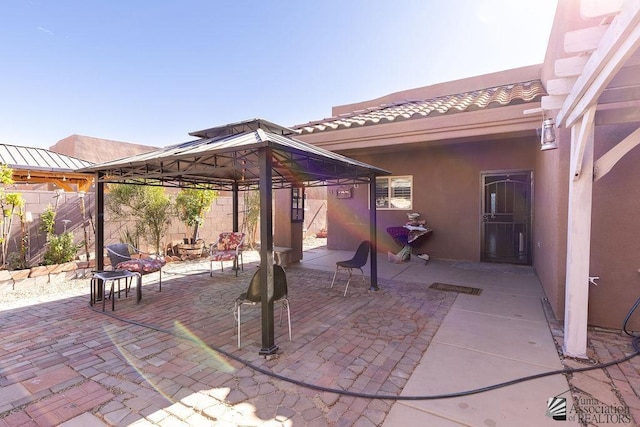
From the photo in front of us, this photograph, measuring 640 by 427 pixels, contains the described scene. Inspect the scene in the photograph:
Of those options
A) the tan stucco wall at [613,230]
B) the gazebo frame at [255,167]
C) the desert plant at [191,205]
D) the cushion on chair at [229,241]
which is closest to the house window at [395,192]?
the gazebo frame at [255,167]

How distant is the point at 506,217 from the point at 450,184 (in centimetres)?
156

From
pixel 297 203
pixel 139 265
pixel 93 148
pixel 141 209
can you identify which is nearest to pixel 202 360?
pixel 139 265

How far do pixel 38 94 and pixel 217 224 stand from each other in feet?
30.5

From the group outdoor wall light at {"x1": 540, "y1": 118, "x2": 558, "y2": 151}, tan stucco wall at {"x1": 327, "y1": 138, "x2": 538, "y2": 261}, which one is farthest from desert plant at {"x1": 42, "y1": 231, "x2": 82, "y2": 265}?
outdoor wall light at {"x1": 540, "y1": 118, "x2": 558, "y2": 151}

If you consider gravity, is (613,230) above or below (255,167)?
below

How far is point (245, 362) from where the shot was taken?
2.91 metres

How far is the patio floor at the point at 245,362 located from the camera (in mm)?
2188

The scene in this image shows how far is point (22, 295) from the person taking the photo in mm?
5191

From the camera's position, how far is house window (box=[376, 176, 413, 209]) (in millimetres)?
8586

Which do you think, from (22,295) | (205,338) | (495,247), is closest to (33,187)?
(22,295)

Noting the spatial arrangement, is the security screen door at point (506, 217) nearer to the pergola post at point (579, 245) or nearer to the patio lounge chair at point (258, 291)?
the pergola post at point (579, 245)
